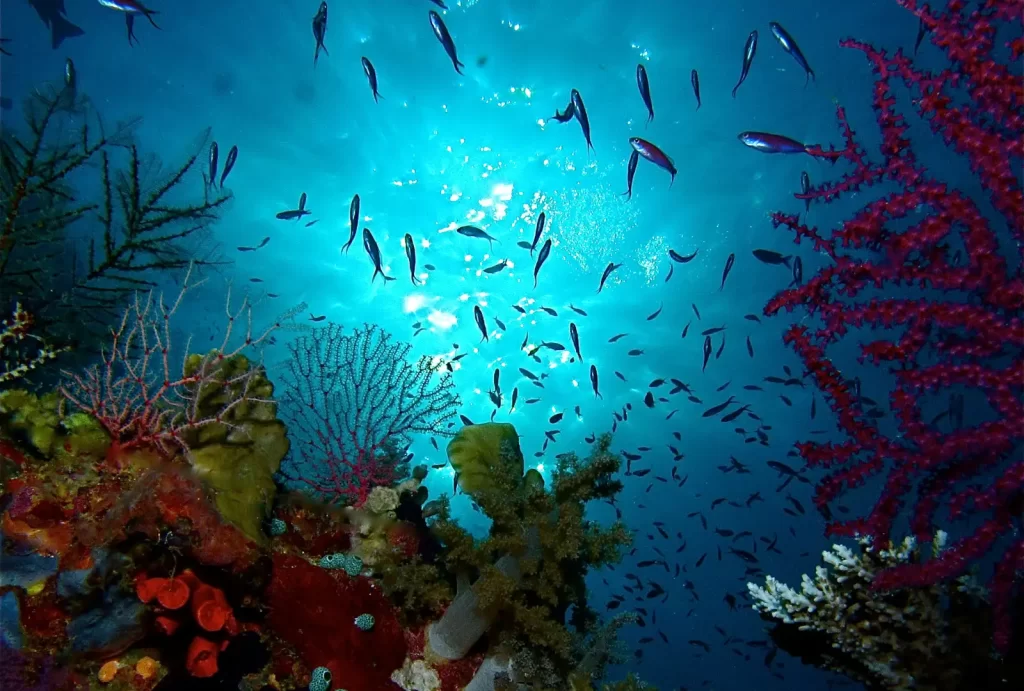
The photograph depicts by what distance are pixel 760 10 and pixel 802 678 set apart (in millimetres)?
79009

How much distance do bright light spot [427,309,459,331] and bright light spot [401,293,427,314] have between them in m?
0.82

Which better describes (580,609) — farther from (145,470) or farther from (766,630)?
(145,470)

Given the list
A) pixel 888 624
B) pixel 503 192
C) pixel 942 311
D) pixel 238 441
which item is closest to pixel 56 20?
pixel 503 192

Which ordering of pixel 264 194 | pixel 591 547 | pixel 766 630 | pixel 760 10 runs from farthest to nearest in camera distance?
pixel 264 194
pixel 760 10
pixel 766 630
pixel 591 547

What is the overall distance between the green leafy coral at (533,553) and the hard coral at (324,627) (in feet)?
1.88

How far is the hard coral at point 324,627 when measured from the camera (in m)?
3.80

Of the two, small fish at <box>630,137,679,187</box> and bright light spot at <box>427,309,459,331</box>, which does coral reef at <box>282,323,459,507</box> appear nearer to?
small fish at <box>630,137,679,187</box>

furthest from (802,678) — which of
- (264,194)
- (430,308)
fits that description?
(264,194)

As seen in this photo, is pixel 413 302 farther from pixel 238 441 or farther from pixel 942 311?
pixel 942 311

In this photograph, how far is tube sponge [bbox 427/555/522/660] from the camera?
3975 millimetres

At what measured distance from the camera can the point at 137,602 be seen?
3.09 m

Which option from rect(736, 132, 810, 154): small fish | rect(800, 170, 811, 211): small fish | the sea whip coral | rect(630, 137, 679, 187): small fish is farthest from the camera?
rect(630, 137, 679, 187): small fish

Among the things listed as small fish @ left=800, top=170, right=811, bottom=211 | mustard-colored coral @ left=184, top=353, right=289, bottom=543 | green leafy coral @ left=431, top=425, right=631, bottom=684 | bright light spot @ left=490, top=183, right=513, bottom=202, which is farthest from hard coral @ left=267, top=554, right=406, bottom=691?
bright light spot @ left=490, top=183, right=513, bottom=202

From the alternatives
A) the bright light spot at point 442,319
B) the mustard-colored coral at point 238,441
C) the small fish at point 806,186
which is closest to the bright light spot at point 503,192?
the bright light spot at point 442,319
